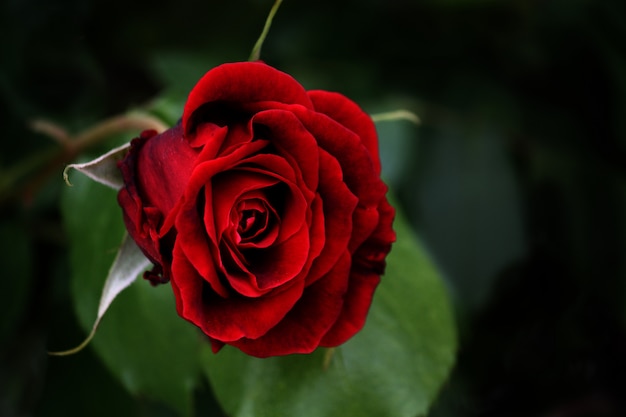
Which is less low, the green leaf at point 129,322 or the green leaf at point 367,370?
the green leaf at point 367,370

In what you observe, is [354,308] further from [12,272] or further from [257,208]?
[12,272]

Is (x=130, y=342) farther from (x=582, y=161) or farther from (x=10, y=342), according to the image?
(x=582, y=161)

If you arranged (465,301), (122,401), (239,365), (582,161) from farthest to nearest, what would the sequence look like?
(582,161), (465,301), (122,401), (239,365)

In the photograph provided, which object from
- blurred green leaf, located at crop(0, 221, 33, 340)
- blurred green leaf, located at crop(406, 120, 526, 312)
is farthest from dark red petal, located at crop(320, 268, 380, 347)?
blurred green leaf, located at crop(406, 120, 526, 312)

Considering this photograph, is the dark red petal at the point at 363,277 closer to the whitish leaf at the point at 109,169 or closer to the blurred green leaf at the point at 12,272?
the whitish leaf at the point at 109,169

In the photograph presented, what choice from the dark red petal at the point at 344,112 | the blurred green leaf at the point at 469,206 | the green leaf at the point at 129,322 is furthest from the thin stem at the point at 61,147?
the blurred green leaf at the point at 469,206

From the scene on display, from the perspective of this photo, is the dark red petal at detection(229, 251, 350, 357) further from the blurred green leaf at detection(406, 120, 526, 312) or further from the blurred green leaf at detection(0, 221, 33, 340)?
the blurred green leaf at detection(406, 120, 526, 312)

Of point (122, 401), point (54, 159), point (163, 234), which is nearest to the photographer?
point (163, 234)

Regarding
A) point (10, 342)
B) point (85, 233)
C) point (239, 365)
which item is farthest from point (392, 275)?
point (10, 342)
